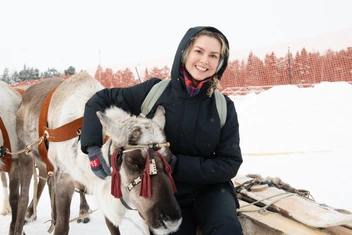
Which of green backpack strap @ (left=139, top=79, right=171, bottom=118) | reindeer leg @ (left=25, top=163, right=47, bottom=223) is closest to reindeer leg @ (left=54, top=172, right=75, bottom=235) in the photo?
green backpack strap @ (left=139, top=79, right=171, bottom=118)

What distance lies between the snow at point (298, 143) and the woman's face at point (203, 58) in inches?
116

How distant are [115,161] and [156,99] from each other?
2.25ft

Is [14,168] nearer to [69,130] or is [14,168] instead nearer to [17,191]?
[17,191]

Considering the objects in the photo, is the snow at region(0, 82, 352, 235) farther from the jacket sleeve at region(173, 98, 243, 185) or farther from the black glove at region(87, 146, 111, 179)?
the jacket sleeve at region(173, 98, 243, 185)

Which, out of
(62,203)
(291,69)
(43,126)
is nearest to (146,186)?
(62,203)

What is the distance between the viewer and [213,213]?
89.4 inches

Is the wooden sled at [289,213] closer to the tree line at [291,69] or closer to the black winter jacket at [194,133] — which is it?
the black winter jacket at [194,133]

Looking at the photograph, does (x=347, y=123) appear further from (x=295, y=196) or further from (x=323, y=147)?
(x=295, y=196)

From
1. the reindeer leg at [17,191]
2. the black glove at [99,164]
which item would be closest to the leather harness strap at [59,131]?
the black glove at [99,164]

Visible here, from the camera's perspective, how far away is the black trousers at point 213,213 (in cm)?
216

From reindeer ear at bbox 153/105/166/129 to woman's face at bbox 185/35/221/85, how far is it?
382 mm

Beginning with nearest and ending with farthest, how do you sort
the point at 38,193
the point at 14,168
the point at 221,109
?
the point at 221,109 → the point at 14,168 → the point at 38,193

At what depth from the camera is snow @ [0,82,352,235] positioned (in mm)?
5008

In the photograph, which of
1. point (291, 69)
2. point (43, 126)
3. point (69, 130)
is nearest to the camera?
point (69, 130)
